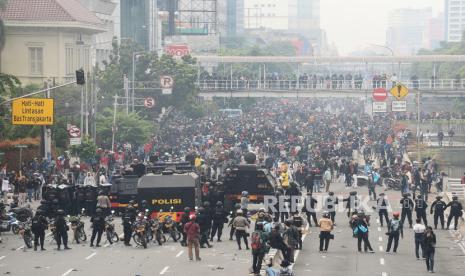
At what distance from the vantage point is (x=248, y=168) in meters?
52.0

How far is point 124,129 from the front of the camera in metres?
86.6

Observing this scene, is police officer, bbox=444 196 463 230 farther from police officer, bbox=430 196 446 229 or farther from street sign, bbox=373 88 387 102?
street sign, bbox=373 88 387 102

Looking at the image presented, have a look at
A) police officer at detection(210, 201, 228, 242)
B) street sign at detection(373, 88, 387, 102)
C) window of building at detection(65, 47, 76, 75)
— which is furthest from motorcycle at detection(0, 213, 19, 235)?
street sign at detection(373, 88, 387, 102)

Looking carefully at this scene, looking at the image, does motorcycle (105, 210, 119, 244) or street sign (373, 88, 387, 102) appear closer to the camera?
motorcycle (105, 210, 119, 244)

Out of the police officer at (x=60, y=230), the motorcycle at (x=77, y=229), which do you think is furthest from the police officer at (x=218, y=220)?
the police officer at (x=60, y=230)

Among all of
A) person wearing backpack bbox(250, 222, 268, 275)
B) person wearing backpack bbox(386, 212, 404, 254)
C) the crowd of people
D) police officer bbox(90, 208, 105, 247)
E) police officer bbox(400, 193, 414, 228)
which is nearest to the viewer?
person wearing backpack bbox(250, 222, 268, 275)

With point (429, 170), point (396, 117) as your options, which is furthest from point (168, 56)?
point (429, 170)

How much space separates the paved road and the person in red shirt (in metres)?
2.85

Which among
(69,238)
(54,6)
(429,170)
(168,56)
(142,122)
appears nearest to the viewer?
(69,238)

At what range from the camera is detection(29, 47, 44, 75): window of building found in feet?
307

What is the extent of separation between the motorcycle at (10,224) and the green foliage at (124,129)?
129ft

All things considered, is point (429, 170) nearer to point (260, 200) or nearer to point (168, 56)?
point (260, 200)

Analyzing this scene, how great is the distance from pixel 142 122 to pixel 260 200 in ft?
125

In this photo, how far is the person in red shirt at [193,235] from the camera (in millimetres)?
38812
